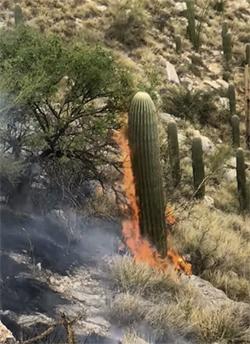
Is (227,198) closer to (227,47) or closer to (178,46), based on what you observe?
(178,46)

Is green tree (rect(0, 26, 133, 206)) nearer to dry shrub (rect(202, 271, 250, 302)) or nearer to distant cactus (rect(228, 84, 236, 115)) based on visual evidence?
dry shrub (rect(202, 271, 250, 302))

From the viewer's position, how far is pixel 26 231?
8656 mm

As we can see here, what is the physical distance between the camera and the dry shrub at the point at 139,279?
7949mm

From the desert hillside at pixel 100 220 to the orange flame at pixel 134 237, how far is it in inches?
1.0

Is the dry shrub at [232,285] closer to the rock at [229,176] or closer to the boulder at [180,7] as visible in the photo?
the rock at [229,176]

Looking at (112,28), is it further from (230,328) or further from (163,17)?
(230,328)

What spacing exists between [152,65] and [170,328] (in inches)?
Answer: 622

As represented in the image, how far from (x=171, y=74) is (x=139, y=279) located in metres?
14.9

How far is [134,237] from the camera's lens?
32.9 feet

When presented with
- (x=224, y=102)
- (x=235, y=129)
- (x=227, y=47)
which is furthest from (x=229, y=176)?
(x=227, y=47)

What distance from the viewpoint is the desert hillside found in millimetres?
7090

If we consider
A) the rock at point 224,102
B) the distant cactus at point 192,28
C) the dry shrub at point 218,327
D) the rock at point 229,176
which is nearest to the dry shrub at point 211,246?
the dry shrub at point 218,327

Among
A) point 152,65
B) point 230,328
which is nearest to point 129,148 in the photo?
point 230,328

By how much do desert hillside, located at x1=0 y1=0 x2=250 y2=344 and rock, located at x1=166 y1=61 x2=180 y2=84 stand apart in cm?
733
